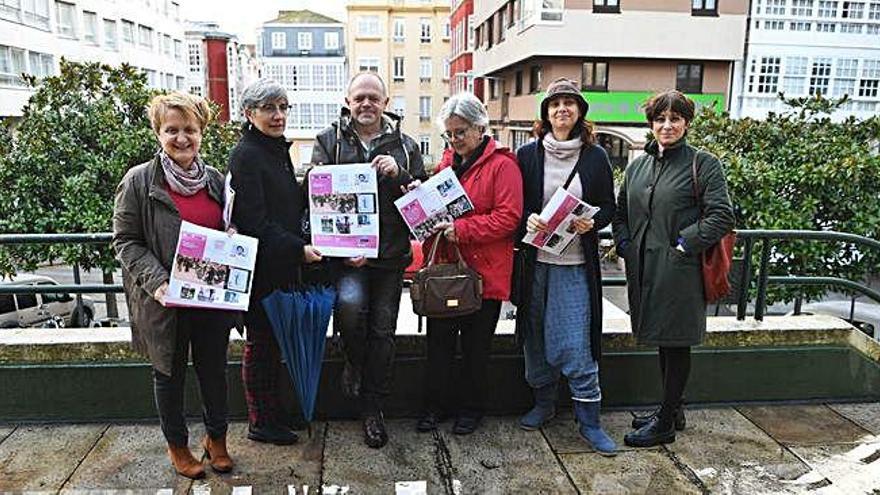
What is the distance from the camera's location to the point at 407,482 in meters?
3.16

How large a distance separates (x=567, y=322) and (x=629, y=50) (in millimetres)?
21252

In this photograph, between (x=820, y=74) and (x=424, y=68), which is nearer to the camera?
(x=820, y=74)

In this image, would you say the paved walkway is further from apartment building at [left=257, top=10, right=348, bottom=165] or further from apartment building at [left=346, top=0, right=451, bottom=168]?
apartment building at [left=257, top=10, right=348, bottom=165]

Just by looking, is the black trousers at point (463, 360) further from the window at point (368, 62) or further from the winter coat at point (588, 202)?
the window at point (368, 62)

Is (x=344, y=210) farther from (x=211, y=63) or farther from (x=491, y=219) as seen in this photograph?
(x=211, y=63)

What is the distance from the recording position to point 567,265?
3.44m

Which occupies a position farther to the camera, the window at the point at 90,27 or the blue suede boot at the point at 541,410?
the window at the point at 90,27

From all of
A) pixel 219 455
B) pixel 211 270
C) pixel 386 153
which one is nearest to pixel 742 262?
pixel 386 153

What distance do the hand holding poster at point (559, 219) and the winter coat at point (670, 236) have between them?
316 mm

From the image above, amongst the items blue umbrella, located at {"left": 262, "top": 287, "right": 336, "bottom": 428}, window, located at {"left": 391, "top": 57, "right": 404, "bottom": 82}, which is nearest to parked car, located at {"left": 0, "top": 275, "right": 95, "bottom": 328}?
blue umbrella, located at {"left": 262, "top": 287, "right": 336, "bottom": 428}

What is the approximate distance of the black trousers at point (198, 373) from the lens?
3002 millimetres

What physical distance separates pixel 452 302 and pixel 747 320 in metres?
2.13

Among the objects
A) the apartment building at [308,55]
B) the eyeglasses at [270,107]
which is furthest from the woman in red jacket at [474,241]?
the apartment building at [308,55]

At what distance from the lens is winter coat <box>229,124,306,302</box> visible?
10.0ft
